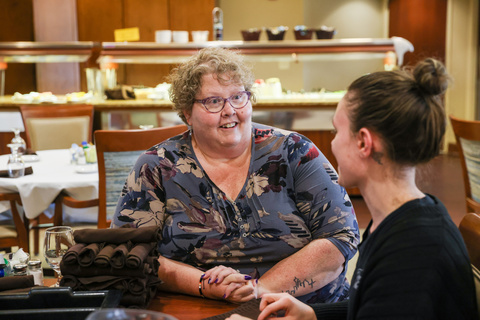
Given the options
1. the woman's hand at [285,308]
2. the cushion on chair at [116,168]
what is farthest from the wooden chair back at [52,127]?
the woman's hand at [285,308]

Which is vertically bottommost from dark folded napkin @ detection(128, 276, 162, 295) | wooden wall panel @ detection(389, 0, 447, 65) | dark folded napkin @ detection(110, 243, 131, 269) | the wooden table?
the wooden table

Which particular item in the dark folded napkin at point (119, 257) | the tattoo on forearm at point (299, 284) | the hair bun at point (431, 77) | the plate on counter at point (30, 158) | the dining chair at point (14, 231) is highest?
the hair bun at point (431, 77)

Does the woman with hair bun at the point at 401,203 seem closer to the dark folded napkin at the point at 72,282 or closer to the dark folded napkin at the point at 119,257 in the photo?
the dark folded napkin at the point at 119,257

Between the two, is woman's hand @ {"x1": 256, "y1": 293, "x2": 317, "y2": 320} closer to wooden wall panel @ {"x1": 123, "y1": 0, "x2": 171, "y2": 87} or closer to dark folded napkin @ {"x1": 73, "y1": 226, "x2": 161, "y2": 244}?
dark folded napkin @ {"x1": 73, "y1": 226, "x2": 161, "y2": 244}

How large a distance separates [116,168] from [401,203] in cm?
233

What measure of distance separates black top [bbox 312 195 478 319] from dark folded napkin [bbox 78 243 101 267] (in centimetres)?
64

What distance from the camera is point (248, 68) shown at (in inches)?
83.7

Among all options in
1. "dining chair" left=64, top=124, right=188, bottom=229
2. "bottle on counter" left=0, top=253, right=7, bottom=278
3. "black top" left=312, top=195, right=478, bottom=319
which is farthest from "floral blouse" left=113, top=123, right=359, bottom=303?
"dining chair" left=64, top=124, right=188, bottom=229

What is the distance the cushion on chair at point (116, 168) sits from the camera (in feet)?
10.9

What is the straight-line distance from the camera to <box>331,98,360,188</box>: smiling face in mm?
1280

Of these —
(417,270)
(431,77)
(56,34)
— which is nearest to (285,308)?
(417,270)

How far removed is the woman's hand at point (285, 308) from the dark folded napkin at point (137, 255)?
1.00 feet

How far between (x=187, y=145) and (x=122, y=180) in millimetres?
1366

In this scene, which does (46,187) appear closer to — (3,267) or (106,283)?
(3,267)
